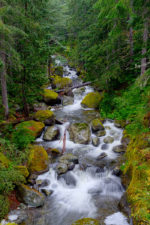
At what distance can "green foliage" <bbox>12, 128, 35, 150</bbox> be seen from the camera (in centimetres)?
1014

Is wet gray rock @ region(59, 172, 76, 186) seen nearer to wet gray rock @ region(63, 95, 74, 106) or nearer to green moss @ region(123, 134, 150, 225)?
green moss @ region(123, 134, 150, 225)

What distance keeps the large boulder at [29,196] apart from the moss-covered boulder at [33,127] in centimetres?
443

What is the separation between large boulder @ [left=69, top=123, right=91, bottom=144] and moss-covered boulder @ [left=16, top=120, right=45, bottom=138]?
2.29 metres

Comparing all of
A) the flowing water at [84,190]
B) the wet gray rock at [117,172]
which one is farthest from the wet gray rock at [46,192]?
the wet gray rock at [117,172]

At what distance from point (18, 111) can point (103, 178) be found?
8.96 meters

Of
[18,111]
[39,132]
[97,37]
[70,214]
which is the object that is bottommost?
[70,214]

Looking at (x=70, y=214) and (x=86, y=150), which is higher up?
(x=86, y=150)

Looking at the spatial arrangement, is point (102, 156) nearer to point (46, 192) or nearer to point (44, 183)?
point (44, 183)

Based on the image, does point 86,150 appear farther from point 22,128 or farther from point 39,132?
point 22,128

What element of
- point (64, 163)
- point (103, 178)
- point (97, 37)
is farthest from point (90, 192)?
point (97, 37)

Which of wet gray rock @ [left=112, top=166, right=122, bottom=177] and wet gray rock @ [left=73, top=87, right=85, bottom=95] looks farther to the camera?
wet gray rock @ [left=73, top=87, right=85, bottom=95]

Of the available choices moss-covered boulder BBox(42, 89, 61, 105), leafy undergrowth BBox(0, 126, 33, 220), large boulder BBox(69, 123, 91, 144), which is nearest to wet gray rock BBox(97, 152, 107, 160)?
large boulder BBox(69, 123, 91, 144)

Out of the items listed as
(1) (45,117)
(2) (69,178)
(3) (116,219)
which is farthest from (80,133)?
(3) (116,219)

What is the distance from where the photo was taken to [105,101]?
16.9 metres
